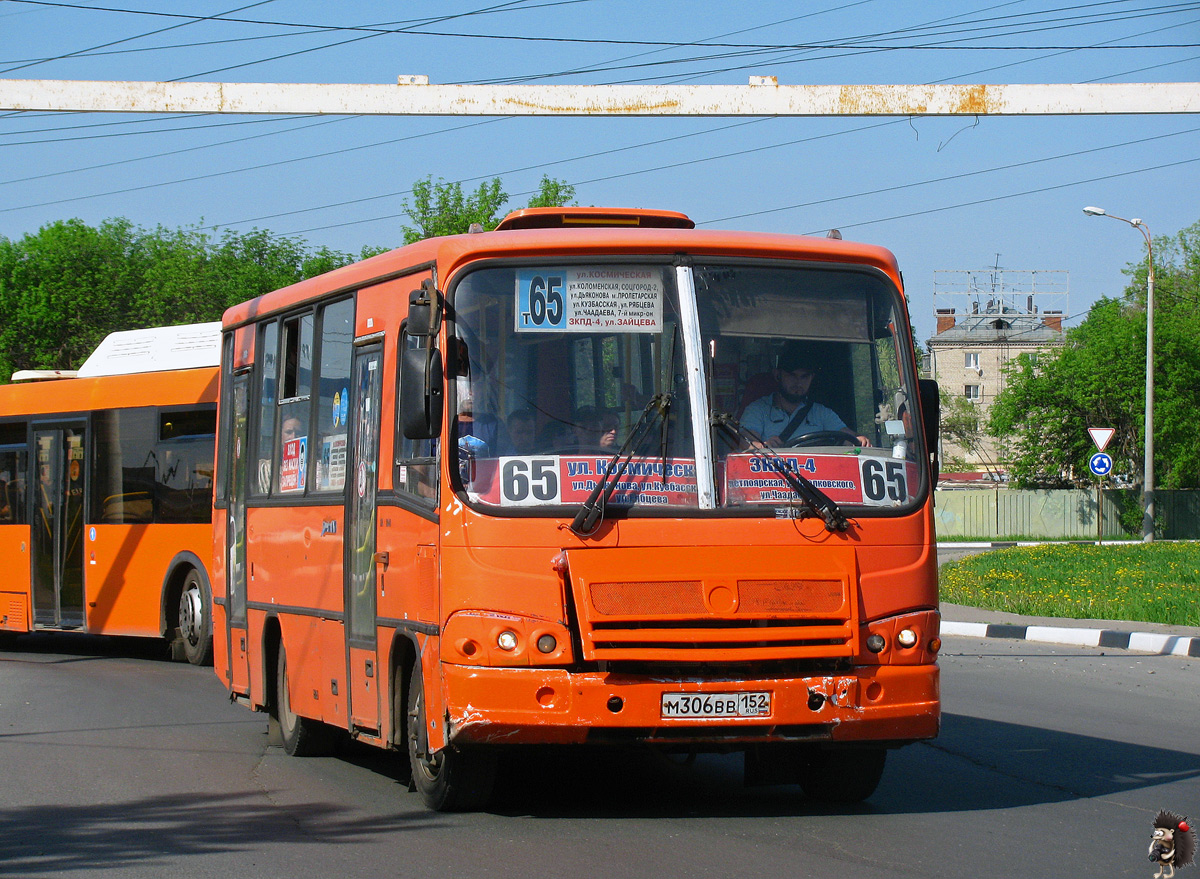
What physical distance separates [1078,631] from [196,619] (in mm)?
10055

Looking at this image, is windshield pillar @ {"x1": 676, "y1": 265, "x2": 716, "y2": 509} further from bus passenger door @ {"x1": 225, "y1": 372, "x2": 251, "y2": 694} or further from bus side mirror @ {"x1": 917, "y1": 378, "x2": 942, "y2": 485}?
bus passenger door @ {"x1": 225, "y1": 372, "x2": 251, "y2": 694}

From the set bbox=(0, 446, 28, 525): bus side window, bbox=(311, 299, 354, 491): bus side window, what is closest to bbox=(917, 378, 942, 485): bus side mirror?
bbox=(311, 299, 354, 491): bus side window

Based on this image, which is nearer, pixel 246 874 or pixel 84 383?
pixel 246 874

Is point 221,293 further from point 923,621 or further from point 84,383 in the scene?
point 923,621

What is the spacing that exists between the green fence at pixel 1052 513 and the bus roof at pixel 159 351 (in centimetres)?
4055

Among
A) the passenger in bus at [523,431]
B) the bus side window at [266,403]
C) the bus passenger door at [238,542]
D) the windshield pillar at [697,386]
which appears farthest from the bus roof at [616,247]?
the bus passenger door at [238,542]

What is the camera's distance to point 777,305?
23.9ft

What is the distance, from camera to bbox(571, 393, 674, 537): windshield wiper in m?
6.64

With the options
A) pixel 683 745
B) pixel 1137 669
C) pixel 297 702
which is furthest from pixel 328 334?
pixel 1137 669

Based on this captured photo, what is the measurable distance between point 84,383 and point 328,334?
9718 mm

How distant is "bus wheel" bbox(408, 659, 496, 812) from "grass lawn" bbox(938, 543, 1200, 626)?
44.3 feet

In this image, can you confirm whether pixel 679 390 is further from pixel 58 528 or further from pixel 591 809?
pixel 58 528

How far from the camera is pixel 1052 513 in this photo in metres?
55.4

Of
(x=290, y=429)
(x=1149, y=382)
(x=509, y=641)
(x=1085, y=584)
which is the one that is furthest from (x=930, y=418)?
(x=1149, y=382)
